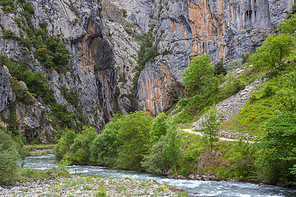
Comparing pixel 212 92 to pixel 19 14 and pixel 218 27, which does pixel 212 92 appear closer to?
pixel 218 27

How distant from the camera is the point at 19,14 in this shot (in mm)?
83062

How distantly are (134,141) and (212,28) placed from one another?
A: 56.9m

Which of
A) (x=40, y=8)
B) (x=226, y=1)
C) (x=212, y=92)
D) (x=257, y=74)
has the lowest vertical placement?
(x=212, y=92)

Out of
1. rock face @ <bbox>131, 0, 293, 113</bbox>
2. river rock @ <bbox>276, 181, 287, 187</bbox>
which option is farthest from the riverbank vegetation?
rock face @ <bbox>131, 0, 293, 113</bbox>

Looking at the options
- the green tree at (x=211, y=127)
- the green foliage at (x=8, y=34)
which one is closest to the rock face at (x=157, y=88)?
the green foliage at (x=8, y=34)

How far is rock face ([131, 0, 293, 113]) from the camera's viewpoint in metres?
63.9

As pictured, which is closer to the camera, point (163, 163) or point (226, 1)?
point (163, 163)

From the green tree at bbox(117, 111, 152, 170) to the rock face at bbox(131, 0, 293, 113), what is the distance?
4787 cm

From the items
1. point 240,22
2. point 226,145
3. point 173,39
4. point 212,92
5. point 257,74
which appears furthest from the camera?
point 173,39

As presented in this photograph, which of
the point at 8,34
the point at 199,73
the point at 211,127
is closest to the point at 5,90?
the point at 8,34

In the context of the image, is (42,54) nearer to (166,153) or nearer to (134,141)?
(134,141)

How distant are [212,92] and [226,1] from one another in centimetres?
3940

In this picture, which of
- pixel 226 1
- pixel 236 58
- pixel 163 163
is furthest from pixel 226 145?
pixel 226 1

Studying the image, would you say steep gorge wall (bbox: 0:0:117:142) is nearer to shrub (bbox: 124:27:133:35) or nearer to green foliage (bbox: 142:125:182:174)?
shrub (bbox: 124:27:133:35)
